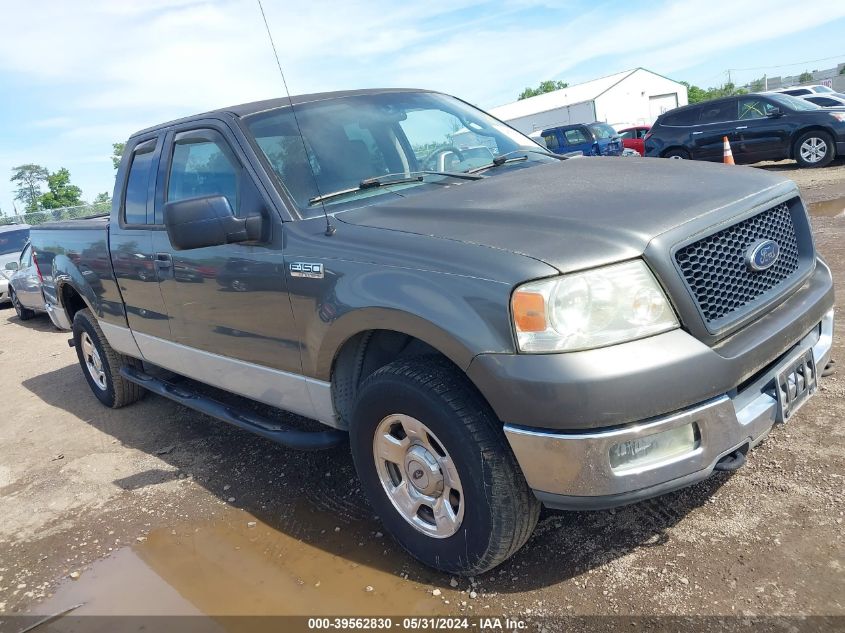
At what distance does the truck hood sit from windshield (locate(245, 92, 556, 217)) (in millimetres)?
269

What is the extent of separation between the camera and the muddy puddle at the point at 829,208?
8500mm

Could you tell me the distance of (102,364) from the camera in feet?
17.9

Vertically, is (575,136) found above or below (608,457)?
below

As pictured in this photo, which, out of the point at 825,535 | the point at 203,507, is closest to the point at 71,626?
the point at 203,507

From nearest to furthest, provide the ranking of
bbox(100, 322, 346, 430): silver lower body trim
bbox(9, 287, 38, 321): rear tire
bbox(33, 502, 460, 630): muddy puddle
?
bbox(33, 502, 460, 630): muddy puddle
bbox(100, 322, 346, 430): silver lower body trim
bbox(9, 287, 38, 321): rear tire

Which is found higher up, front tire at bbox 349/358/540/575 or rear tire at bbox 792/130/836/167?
front tire at bbox 349/358/540/575

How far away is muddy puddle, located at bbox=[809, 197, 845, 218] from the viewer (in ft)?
27.9

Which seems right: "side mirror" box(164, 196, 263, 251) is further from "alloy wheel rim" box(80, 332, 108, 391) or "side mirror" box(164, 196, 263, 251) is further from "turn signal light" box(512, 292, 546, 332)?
"alloy wheel rim" box(80, 332, 108, 391)

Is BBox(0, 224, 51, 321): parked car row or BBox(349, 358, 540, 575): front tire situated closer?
BBox(349, 358, 540, 575): front tire

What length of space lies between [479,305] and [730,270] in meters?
0.93

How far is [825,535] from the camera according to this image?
261 centimetres

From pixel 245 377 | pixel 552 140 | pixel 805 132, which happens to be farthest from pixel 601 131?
pixel 245 377

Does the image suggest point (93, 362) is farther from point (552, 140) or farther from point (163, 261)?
point (552, 140)

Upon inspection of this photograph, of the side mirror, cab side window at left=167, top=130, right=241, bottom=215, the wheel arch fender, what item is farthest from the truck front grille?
the wheel arch fender
